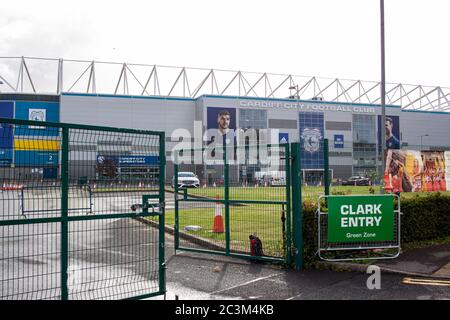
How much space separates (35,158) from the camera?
5.29 metres

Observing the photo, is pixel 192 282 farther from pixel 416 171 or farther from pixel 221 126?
pixel 221 126

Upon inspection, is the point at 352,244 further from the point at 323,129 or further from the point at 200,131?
the point at 323,129

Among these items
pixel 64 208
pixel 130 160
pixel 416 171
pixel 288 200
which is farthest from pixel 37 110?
pixel 64 208

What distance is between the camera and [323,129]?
6944cm

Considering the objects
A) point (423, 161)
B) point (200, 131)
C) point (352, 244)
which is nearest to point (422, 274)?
point (352, 244)

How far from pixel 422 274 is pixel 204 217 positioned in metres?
6.31

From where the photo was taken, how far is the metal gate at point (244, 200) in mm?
8789

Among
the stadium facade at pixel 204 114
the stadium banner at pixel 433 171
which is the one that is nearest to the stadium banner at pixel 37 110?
the stadium facade at pixel 204 114

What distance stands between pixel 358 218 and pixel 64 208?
5.69m

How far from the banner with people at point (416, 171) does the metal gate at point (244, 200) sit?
3.53 metres

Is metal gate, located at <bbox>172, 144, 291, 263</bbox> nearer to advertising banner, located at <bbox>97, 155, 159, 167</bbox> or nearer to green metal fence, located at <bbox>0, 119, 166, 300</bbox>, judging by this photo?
advertising banner, located at <bbox>97, 155, 159, 167</bbox>

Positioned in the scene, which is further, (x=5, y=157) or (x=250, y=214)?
(x=250, y=214)

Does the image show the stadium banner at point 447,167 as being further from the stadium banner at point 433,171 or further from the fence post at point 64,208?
the fence post at point 64,208
